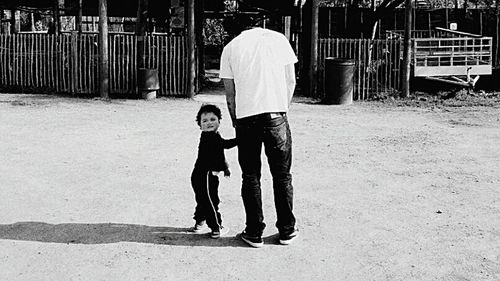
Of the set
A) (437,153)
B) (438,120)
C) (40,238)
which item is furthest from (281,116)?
(438,120)

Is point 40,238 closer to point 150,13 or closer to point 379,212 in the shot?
point 379,212

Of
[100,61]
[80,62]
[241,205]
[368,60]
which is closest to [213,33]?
[80,62]

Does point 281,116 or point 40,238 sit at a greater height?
point 281,116

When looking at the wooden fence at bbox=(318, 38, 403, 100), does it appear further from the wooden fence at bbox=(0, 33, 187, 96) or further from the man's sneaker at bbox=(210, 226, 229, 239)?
the man's sneaker at bbox=(210, 226, 229, 239)

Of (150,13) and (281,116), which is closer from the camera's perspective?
(281,116)

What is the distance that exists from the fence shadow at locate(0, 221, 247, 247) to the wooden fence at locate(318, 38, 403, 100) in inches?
459

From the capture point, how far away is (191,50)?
17.2 m

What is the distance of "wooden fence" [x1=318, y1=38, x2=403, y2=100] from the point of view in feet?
57.4

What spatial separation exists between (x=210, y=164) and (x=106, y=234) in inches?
43.0

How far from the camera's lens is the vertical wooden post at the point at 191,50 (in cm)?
1708

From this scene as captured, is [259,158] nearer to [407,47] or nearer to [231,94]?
[231,94]

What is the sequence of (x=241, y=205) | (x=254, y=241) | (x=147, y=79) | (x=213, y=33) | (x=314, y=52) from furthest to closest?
(x=213, y=33) < (x=314, y=52) < (x=147, y=79) < (x=241, y=205) < (x=254, y=241)

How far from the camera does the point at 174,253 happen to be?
586cm

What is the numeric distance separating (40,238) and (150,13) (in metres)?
19.3
